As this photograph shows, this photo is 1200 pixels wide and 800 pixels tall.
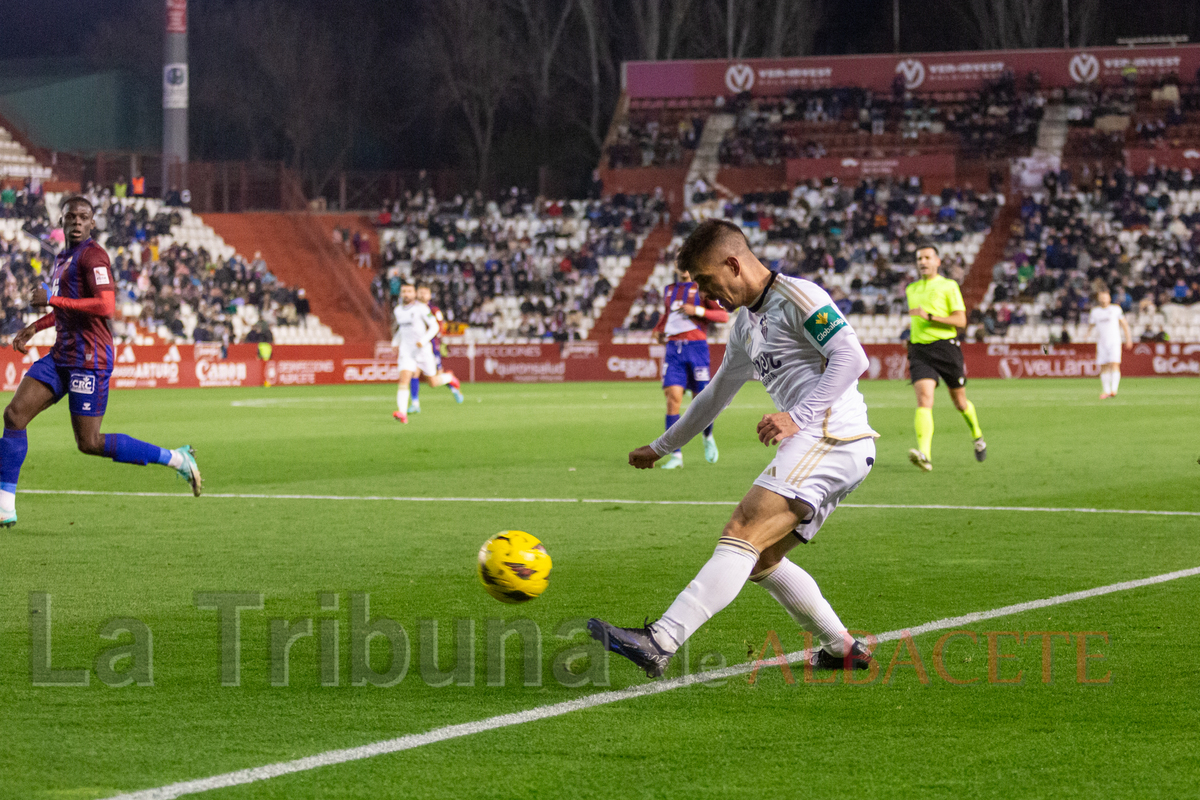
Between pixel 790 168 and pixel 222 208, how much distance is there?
60.3 feet

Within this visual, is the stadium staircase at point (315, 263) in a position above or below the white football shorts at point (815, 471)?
above

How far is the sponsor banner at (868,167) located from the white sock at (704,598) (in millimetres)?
44438

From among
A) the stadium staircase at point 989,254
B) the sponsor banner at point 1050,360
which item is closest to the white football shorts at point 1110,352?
the sponsor banner at point 1050,360

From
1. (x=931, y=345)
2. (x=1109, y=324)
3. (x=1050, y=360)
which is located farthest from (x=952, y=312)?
(x=1050, y=360)

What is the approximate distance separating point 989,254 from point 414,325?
2559 centimetres

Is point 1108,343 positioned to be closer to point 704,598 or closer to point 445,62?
point 704,598

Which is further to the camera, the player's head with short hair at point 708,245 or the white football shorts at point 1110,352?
the white football shorts at point 1110,352

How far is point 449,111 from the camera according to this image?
63.2 meters

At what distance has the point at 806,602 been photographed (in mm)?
5652

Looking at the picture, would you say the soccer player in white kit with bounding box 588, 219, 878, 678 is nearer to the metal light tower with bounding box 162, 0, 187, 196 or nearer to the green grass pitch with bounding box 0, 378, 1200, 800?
the green grass pitch with bounding box 0, 378, 1200, 800

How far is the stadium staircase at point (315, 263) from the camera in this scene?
45.9 meters

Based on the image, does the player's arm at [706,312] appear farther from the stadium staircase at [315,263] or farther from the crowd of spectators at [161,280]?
the stadium staircase at [315,263]

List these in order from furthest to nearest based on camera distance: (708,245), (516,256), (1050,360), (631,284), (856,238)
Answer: (516,256) < (631,284) < (856,238) < (1050,360) < (708,245)

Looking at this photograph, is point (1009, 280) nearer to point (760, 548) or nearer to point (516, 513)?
point (516, 513)
